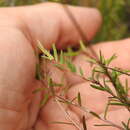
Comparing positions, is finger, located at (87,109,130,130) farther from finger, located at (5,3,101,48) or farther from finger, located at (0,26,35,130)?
finger, located at (5,3,101,48)

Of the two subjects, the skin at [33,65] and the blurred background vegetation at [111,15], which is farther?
the blurred background vegetation at [111,15]

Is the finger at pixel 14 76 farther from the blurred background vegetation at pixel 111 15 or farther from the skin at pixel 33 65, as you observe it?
the blurred background vegetation at pixel 111 15

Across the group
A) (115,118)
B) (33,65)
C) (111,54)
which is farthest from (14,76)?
(111,54)

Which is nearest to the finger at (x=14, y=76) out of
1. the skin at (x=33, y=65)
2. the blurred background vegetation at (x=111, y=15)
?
the skin at (x=33, y=65)

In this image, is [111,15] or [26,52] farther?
[111,15]

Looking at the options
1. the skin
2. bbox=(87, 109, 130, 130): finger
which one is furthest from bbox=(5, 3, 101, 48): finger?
bbox=(87, 109, 130, 130): finger

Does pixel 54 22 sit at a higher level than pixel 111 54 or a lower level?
higher

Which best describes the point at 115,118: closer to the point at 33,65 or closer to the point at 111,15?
the point at 33,65
